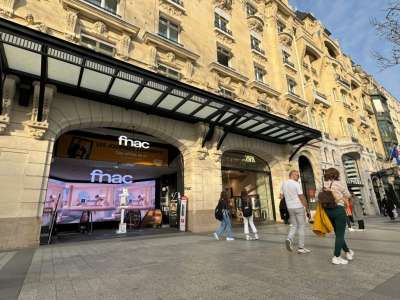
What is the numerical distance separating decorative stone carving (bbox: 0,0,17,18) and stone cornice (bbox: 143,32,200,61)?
17.1 feet

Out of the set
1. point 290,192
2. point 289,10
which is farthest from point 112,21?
point 289,10

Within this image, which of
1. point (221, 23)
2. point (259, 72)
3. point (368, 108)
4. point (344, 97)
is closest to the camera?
point (221, 23)

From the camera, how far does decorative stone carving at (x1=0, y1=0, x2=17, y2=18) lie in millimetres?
7879

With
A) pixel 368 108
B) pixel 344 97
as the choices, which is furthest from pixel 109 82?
pixel 368 108

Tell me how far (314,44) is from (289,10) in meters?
4.72

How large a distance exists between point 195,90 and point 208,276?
6983mm

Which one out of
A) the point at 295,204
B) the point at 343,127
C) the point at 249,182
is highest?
the point at 343,127

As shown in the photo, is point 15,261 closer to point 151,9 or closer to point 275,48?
point 151,9

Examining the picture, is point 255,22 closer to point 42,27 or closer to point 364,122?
point 42,27

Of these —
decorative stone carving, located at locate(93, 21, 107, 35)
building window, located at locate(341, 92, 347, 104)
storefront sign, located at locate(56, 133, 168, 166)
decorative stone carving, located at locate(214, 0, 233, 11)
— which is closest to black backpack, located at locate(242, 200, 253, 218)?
storefront sign, located at locate(56, 133, 168, 166)

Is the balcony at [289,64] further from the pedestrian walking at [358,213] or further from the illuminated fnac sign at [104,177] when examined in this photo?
the illuminated fnac sign at [104,177]

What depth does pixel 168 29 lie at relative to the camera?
517 inches

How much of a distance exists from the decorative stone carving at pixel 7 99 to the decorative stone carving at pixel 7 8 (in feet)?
8.06

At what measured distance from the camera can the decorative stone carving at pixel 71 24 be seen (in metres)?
9.24
